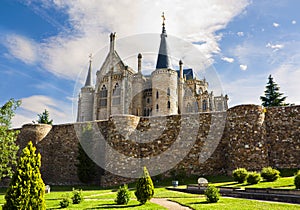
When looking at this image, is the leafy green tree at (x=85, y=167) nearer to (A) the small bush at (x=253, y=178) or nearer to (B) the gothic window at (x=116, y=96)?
(A) the small bush at (x=253, y=178)

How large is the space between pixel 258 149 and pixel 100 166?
12.6m

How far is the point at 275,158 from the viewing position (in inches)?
748

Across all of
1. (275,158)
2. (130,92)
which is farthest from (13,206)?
(130,92)

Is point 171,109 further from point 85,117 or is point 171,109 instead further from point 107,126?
point 107,126

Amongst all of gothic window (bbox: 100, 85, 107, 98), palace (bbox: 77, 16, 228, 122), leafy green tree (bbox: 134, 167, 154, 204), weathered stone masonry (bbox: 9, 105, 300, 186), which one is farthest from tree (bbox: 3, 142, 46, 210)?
gothic window (bbox: 100, 85, 107, 98)

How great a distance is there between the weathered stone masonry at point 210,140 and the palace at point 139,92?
2863 centimetres

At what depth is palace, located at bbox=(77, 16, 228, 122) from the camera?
5203cm

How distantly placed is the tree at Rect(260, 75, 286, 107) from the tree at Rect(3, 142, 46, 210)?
3347 cm

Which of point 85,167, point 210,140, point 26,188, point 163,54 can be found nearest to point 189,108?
point 163,54

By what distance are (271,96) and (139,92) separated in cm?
2731

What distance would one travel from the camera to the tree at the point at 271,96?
35353 mm

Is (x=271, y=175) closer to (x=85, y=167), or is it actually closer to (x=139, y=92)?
(x=85, y=167)

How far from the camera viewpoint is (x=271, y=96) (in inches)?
1421

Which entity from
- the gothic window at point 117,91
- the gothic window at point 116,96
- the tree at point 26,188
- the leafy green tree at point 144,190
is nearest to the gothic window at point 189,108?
the gothic window at point 116,96
